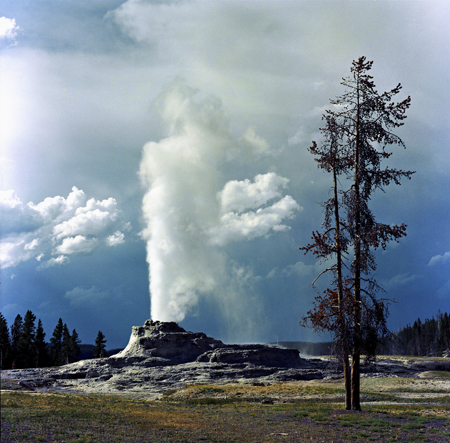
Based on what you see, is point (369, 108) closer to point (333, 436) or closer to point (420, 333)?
point (333, 436)

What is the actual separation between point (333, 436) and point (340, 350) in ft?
22.8

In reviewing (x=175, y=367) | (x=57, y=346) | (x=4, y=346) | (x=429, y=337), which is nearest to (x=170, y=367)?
(x=175, y=367)

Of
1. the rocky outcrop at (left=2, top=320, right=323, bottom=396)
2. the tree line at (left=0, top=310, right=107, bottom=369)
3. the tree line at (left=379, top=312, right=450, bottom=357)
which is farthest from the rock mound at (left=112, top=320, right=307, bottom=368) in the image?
the tree line at (left=379, top=312, right=450, bottom=357)

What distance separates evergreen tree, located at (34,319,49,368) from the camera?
9662 cm

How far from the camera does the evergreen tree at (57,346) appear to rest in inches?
4114

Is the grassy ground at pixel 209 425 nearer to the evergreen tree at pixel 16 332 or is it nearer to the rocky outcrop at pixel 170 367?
the rocky outcrop at pixel 170 367

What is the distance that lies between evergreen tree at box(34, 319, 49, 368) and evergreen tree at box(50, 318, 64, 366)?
3.36m

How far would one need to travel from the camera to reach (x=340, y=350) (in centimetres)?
2431

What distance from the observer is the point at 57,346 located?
106312mm

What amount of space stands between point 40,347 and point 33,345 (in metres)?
3.31

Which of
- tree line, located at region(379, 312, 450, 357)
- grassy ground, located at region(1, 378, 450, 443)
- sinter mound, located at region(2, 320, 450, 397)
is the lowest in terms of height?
tree line, located at region(379, 312, 450, 357)

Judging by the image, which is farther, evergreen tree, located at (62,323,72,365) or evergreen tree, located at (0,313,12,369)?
evergreen tree, located at (62,323,72,365)

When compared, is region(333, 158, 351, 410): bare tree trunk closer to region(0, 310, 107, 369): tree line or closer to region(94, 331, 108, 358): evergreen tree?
region(0, 310, 107, 369): tree line

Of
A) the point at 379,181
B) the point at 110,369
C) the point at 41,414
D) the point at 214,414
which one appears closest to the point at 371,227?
the point at 379,181
